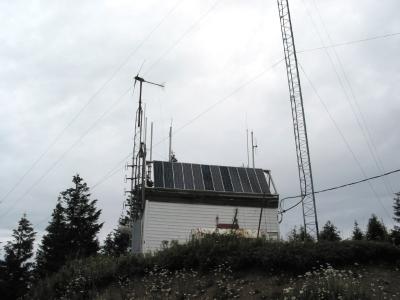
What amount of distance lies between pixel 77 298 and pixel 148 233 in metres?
10.1

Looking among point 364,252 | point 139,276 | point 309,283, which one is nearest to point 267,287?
point 309,283

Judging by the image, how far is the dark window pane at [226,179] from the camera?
28184 mm

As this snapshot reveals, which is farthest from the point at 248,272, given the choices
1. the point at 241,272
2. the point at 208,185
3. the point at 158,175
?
the point at 158,175

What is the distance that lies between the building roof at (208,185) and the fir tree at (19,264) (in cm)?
2140

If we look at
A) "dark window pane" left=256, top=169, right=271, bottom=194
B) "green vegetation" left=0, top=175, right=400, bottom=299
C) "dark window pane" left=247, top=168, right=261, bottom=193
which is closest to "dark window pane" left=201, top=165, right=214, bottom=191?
"dark window pane" left=247, top=168, right=261, bottom=193

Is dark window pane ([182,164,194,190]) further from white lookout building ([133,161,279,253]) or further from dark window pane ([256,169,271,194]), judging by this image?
dark window pane ([256,169,271,194])

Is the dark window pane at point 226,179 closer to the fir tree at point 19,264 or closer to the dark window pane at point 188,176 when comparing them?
the dark window pane at point 188,176

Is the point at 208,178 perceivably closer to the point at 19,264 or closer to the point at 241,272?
the point at 241,272

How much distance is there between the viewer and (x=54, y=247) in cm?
4259


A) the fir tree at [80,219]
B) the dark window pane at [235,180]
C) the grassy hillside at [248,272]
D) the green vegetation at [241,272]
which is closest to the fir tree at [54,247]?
the fir tree at [80,219]

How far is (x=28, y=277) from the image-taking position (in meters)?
49.4

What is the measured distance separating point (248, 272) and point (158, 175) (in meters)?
15.2

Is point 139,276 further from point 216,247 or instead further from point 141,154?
point 141,154

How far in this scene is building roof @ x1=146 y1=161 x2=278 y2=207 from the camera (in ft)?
88.8
